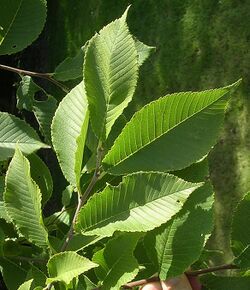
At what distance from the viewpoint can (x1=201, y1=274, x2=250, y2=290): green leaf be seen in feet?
4.03

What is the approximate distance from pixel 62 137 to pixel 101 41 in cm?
26

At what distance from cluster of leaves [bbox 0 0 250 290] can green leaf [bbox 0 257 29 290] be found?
0.87 feet

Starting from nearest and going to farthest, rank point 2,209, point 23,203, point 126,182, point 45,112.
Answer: point 126,182
point 23,203
point 2,209
point 45,112

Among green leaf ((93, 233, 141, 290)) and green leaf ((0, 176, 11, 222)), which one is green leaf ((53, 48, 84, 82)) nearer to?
green leaf ((0, 176, 11, 222))

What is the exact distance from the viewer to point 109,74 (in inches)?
43.7

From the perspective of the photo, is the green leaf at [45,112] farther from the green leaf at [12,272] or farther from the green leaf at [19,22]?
the green leaf at [12,272]

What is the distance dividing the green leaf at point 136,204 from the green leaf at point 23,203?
13 centimetres

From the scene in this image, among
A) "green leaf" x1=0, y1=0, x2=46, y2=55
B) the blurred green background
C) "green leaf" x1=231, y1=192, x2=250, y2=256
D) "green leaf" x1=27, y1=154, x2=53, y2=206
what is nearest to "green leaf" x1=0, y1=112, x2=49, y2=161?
"green leaf" x1=27, y1=154, x2=53, y2=206

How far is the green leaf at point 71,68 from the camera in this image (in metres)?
1.80

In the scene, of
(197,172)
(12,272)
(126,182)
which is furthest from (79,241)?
(12,272)

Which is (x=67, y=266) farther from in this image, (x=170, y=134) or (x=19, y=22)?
(x=19, y=22)

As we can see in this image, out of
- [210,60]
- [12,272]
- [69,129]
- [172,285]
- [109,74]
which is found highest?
[210,60]

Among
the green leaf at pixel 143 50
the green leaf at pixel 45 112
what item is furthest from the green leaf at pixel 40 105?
the green leaf at pixel 143 50

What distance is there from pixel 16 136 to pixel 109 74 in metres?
0.58
